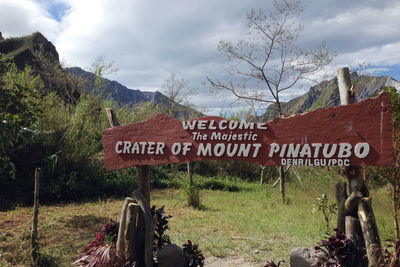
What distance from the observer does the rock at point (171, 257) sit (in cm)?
292

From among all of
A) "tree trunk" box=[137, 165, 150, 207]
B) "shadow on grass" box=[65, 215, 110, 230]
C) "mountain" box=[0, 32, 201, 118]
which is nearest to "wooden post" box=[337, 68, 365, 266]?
"tree trunk" box=[137, 165, 150, 207]

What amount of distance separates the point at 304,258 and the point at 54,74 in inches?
589

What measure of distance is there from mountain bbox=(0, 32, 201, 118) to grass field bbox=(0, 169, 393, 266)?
4.89 metres

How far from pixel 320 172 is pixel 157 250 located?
6.89 m

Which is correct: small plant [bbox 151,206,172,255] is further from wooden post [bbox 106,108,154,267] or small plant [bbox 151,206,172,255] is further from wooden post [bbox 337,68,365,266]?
wooden post [bbox 337,68,365,266]

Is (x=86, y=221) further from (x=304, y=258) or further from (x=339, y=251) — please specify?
(x=339, y=251)

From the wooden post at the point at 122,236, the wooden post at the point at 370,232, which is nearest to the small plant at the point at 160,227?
the wooden post at the point at 122,236

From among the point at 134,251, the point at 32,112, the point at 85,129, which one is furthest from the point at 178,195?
the point at 134,251

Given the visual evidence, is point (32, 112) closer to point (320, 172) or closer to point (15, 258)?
point (15, 258)

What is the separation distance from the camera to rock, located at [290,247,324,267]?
2.74 meters

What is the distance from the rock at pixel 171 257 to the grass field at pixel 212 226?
3.10 feet

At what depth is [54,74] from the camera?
14.6 meters

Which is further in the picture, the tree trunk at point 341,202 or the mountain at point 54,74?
the mountain at point 54,74

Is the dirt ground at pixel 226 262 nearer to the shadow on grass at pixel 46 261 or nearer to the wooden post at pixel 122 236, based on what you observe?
the wooden post at pixel 122 236
